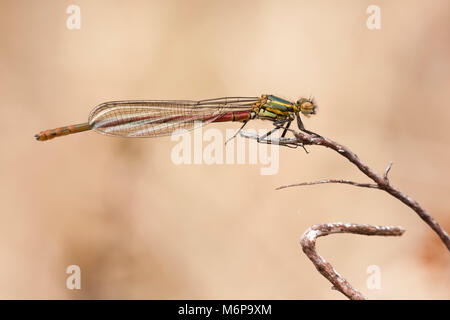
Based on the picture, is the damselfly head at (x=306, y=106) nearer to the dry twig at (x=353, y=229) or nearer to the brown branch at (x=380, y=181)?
the brown branch at (x=380, y=181)

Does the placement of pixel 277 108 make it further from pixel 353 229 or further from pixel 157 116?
pixel 353 229

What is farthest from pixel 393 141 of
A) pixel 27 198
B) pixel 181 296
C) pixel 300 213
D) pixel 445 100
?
pixel 27 198

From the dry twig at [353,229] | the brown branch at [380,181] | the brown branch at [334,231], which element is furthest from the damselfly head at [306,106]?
the brown branch at [334,231]

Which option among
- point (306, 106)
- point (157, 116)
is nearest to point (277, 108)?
point (306, 106)

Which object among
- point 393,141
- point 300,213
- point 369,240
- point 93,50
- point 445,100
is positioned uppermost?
point 93,50

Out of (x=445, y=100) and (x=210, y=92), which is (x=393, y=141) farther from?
(x=210, y=92)

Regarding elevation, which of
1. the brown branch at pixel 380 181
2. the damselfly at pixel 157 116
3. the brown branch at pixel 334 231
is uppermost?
the damselfly at pixel 157 116
